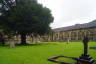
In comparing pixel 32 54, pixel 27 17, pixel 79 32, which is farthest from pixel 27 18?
pixel 79 32

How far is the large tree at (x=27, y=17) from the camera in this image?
3048cm

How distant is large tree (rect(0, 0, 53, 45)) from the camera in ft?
100

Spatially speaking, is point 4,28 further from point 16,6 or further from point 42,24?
point 42,24

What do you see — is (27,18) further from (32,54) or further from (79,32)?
(79,32)

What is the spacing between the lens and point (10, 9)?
33.2 metres

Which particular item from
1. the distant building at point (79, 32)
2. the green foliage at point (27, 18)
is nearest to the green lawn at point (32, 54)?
the green foliage at point (27, 18)

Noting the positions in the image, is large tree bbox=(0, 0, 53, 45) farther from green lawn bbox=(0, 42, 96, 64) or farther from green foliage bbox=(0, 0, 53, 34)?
green lawn bbox=(0, 42, 96, 64)

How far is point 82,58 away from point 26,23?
22.2 meters

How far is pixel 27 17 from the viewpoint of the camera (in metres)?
31.1

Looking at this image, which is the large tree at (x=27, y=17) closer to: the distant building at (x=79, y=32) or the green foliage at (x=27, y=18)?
the green foliage at (x=27, y=18)

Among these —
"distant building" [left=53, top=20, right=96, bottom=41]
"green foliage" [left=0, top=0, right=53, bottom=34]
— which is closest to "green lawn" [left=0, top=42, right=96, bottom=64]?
"green foliage" [left=0, top=0, right=53, bottom=34]

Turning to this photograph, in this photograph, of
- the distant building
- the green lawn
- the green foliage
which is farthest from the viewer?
the distant building

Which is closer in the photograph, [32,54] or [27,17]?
[32,54]

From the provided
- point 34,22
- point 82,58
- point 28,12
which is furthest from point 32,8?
point 82,58
